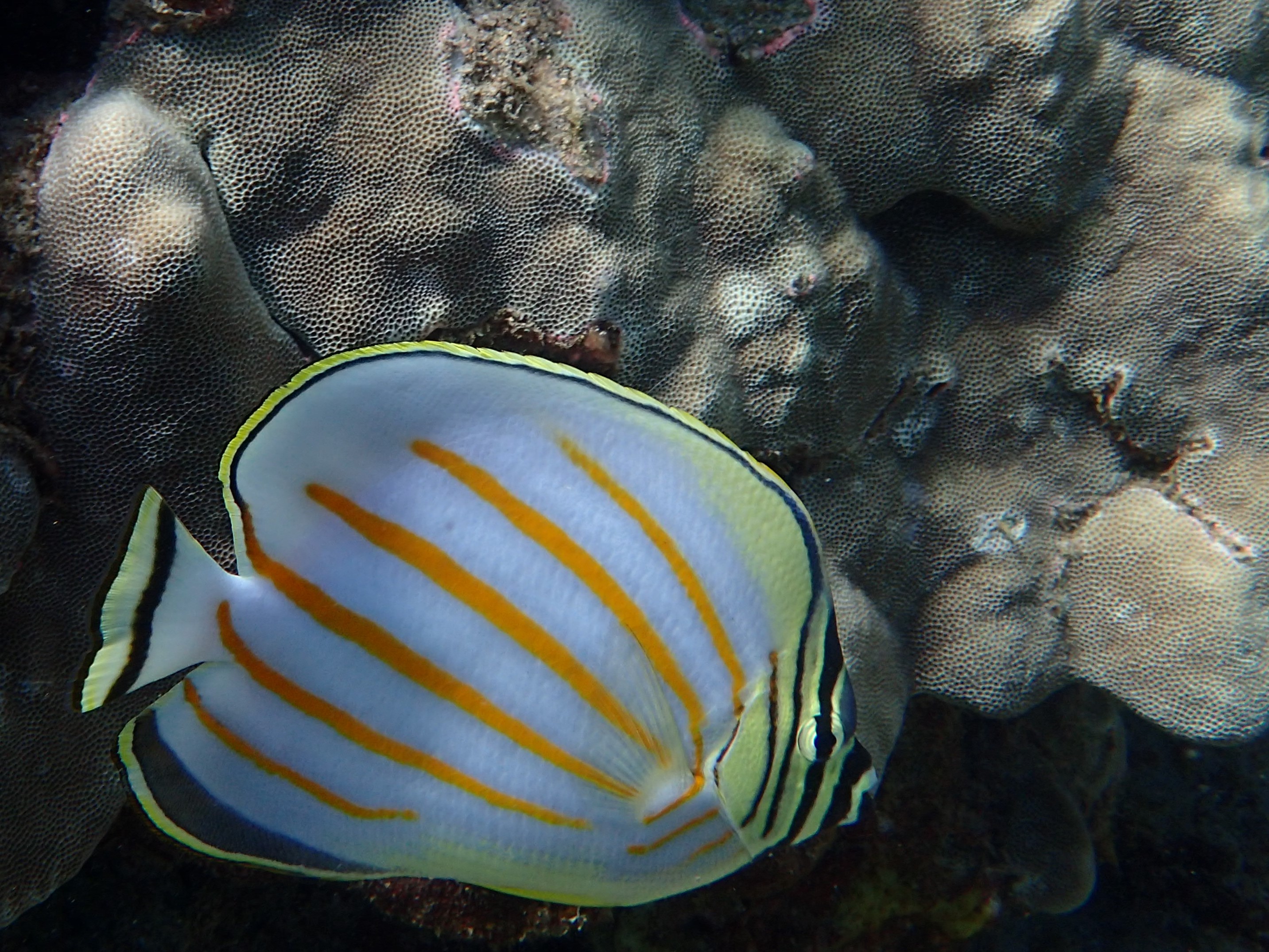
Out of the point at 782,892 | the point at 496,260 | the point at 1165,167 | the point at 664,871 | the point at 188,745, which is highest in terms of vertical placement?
the point at 1165,167

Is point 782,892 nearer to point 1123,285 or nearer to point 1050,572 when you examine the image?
point 1050,572

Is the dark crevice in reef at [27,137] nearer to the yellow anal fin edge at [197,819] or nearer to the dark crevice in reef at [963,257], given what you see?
the yellow anal fin edge at [197,819]

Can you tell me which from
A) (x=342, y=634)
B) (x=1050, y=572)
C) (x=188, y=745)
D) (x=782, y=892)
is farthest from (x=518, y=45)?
(x=782, y=892)

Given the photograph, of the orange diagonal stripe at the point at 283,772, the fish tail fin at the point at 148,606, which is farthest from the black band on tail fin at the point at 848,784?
the fish tail fin at the point at 148,606

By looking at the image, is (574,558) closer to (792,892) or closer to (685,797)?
(685,797)

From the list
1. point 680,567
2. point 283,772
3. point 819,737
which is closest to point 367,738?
point 283,772

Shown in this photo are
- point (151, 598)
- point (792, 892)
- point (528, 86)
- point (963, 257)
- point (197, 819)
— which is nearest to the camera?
point (151, 598)
